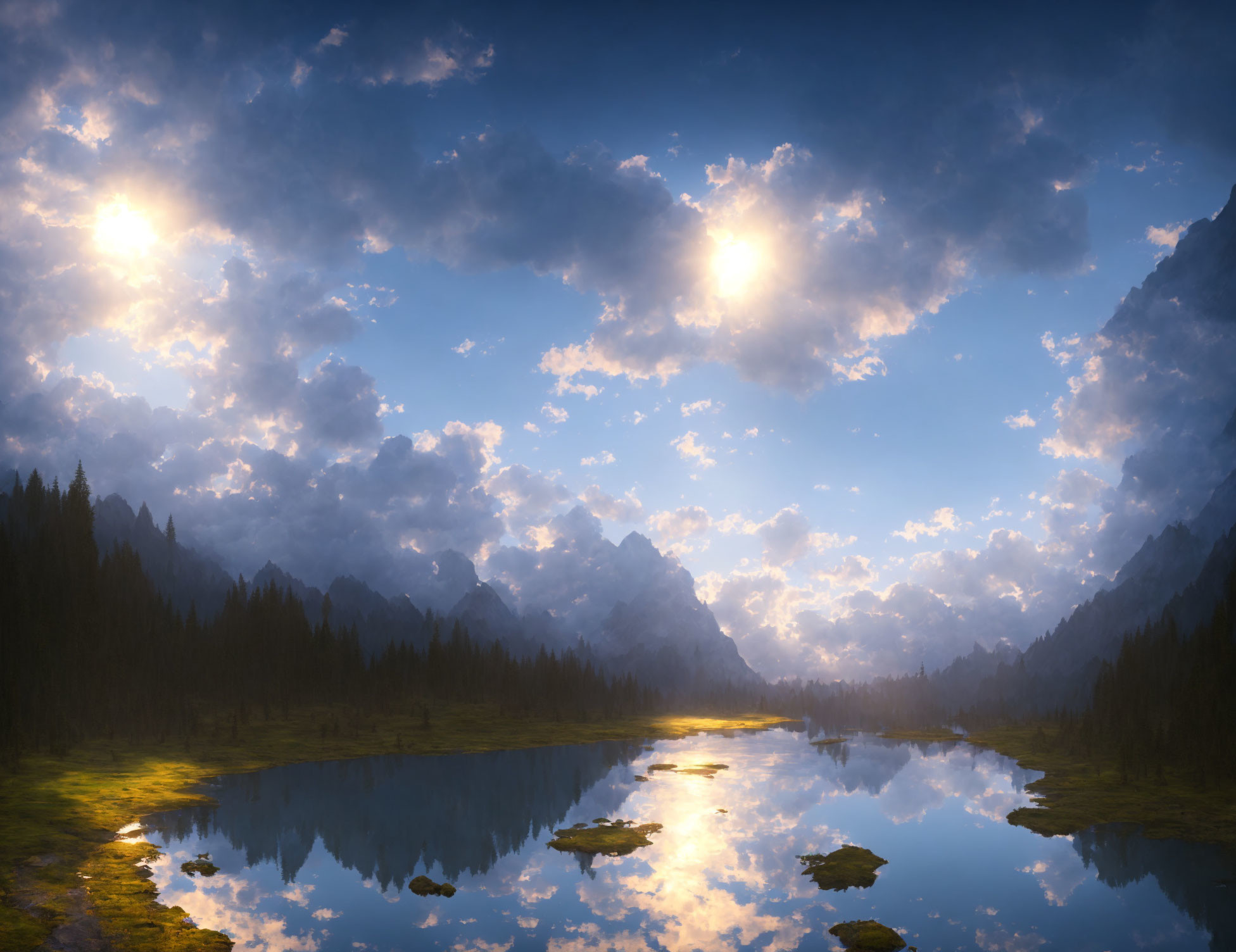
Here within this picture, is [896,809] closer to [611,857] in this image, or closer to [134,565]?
[611,857]

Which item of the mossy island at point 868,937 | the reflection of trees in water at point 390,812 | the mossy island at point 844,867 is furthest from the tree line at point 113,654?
the mossy island at point 868,937

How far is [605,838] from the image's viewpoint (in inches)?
2269

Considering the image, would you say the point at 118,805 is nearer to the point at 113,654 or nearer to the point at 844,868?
the point at 844,868

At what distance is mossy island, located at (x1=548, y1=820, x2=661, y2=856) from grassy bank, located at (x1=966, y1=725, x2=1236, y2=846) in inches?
1430

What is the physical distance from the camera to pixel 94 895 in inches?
1537

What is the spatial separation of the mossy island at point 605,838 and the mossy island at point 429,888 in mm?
12267

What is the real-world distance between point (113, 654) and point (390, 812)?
322ft

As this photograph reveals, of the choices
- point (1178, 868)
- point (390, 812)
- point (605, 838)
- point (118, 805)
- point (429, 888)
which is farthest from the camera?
point (390, 812)

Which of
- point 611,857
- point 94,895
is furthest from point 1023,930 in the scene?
point 94,895

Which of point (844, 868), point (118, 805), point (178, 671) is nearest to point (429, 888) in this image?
point (844, 868)

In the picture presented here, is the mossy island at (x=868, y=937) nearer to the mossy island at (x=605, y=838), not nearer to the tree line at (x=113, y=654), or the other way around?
the mossy island at (x=605, y=838)

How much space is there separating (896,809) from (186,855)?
6677 centimetres

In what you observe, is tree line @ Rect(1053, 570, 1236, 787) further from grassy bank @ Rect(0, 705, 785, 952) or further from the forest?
grassy bank @ Rect(0, 705, 785, 952)

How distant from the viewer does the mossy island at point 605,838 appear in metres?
54.8
